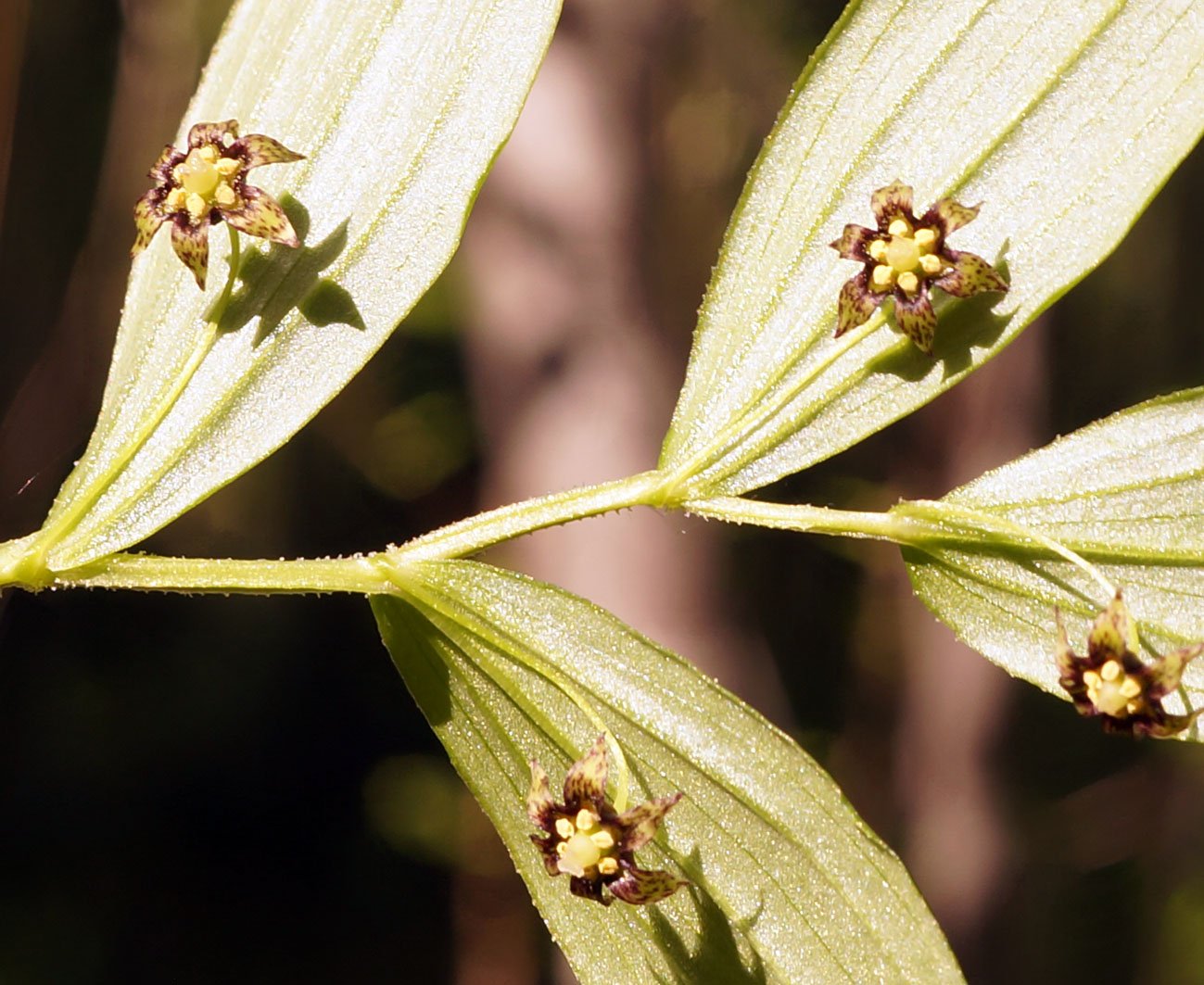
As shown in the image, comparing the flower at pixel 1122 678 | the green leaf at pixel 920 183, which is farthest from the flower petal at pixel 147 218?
the flower at pixel 1122 678

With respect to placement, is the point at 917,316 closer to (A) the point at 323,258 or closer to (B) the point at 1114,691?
(B) the point at 1114,691

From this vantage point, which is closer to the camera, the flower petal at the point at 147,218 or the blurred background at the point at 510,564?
the flower petal at the point at 147,218

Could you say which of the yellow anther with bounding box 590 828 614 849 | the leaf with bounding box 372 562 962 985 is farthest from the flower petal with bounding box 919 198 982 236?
the yellow anther with bounding box 590 828 614 849

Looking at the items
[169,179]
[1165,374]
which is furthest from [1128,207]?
[1165,374]

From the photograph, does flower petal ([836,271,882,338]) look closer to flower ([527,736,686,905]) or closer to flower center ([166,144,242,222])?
flower ([527,736,686,905])

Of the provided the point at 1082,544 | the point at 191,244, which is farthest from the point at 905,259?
the point at 191,244

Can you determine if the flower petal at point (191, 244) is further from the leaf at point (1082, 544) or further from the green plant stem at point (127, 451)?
the leaf at point (1082, 544)
